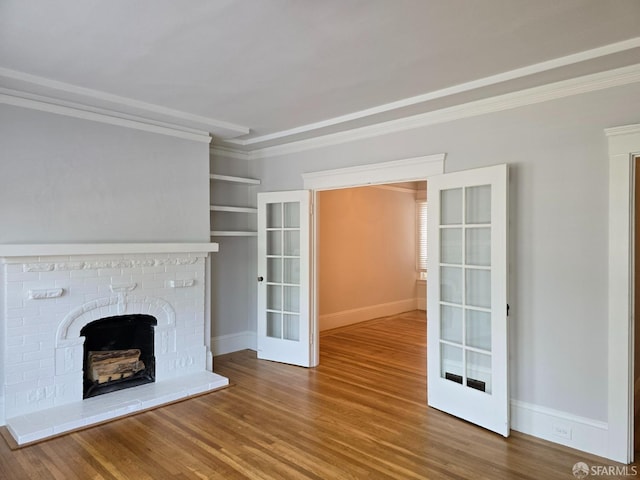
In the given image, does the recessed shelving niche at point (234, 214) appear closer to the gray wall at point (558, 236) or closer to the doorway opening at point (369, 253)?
the doorway opening at point (369, 253)

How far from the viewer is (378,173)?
4.24 metres

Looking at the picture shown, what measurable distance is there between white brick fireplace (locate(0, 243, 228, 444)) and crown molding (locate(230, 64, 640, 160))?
74.1 inches

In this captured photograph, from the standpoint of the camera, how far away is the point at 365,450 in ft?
9.87

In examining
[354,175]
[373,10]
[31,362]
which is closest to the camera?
[373,10]

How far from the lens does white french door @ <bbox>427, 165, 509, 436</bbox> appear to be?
324cm

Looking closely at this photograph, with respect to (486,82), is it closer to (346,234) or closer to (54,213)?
→ (54,213)

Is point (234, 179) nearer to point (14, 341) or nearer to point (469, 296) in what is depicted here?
point (14, 341)

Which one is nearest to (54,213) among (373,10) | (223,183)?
(223,183)

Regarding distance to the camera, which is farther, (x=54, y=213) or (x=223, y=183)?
(x=223, y=183)

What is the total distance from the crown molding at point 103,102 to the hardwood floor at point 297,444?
8.72ft

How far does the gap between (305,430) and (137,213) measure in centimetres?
256

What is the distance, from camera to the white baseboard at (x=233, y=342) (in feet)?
17.7

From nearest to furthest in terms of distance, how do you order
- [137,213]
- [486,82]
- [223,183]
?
[486,82], [137,213], [223,183]

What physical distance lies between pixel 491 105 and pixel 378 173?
1.21 metres
